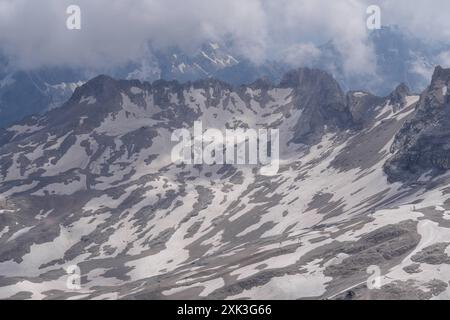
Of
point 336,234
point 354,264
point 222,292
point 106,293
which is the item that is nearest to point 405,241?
point 354,264

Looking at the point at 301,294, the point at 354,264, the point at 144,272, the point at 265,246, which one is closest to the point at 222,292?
the point at 301,294

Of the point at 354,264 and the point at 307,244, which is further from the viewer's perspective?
the point at 307,244

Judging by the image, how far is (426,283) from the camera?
3903 inches

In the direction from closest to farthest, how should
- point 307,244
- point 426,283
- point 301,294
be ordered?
point 426,283 → point 301,294 → point 307,244
